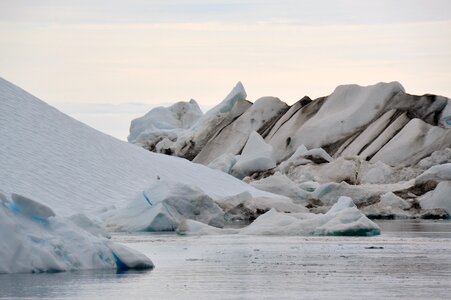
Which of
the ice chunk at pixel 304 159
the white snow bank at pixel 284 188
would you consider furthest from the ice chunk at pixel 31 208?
the ice chunk at pixel 304 159

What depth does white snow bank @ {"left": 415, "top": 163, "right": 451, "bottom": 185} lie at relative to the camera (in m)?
34.0

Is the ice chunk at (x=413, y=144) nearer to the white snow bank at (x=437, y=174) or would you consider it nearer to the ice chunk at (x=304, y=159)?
the ice chunk at (x=304, y=159)

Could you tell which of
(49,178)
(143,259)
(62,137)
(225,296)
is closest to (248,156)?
(62,137)

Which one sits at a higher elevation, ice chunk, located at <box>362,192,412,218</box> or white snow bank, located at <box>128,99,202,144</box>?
white snow bank, located at <box>128,99,202,144</box>

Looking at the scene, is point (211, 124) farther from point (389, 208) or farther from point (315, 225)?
point (315, 225)

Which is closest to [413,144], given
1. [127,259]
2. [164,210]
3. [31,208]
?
[164,210]

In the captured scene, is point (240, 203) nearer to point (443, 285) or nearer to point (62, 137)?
point (62, 137)

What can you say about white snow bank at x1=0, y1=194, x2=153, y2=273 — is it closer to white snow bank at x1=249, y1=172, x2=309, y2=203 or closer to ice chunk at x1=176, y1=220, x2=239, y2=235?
ice chunk at x1=176, y1=220, x2=239, y2=235

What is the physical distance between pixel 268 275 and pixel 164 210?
10838 millimetres

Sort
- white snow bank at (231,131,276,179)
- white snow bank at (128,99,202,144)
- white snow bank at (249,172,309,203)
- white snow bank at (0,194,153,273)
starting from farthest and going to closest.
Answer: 1. white snow bank at (128,99,202,144)
2. white snow bank at (231,131,276,179)
3. white snow bank at (249,172,309,203)
4. white snow bank at (0,194,153,273)

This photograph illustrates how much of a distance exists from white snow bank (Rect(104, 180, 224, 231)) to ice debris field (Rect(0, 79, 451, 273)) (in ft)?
0.09

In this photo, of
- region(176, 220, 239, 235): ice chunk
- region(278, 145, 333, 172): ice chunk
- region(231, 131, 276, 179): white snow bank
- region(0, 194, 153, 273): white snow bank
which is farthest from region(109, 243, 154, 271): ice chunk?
region(278, 145, 333, 172): ice chunk

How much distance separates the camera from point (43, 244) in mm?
12883

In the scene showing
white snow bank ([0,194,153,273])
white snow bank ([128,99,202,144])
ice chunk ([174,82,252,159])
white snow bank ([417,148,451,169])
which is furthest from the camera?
white snow bank ([128,99,202,144])
